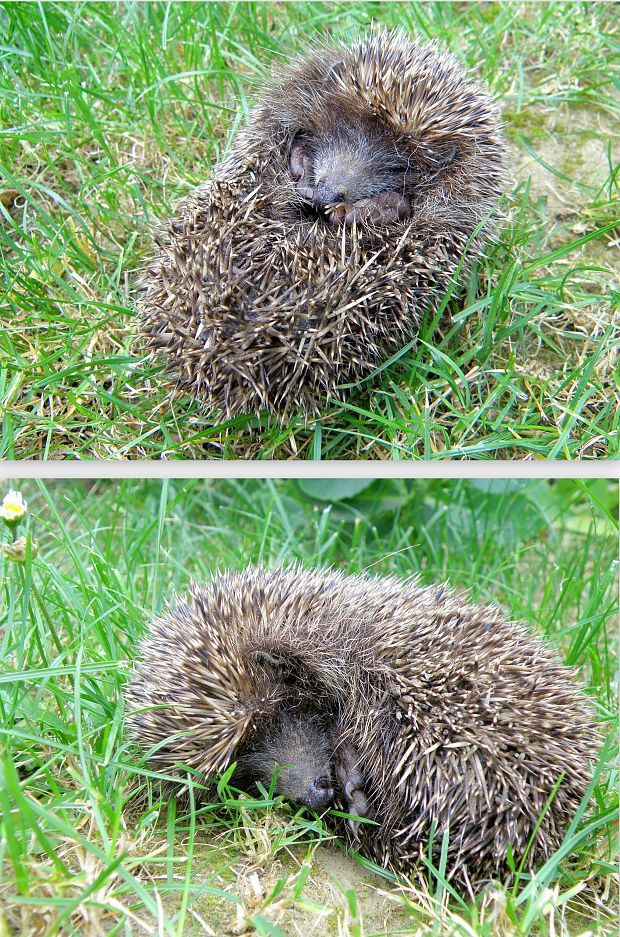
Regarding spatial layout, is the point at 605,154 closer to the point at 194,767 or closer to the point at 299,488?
the point at 299,488

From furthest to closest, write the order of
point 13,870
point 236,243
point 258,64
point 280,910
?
point 258,64 < point 236,243 < point 280,910 < point 13,870

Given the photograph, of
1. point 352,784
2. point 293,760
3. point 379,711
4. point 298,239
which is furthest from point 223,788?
point 298,239

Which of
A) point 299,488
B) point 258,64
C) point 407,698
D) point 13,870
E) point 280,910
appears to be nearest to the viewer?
point 13,870

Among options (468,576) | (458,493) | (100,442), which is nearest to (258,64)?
(100,442)

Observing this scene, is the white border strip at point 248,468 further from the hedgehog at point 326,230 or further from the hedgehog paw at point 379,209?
the hedgehog paw at point 379,209

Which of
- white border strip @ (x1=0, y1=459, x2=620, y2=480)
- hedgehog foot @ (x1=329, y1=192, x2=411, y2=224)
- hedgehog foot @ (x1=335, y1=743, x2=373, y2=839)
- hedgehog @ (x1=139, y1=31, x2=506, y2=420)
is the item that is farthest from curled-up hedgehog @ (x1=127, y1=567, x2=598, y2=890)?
hedgehog foot @ (x1=329, y1=192, x2=411, y2=224)

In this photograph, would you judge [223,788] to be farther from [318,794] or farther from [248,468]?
[248,468]

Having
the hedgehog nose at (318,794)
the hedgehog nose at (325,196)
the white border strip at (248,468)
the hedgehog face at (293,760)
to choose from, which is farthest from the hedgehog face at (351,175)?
the hedgehog nose at (318,794)
